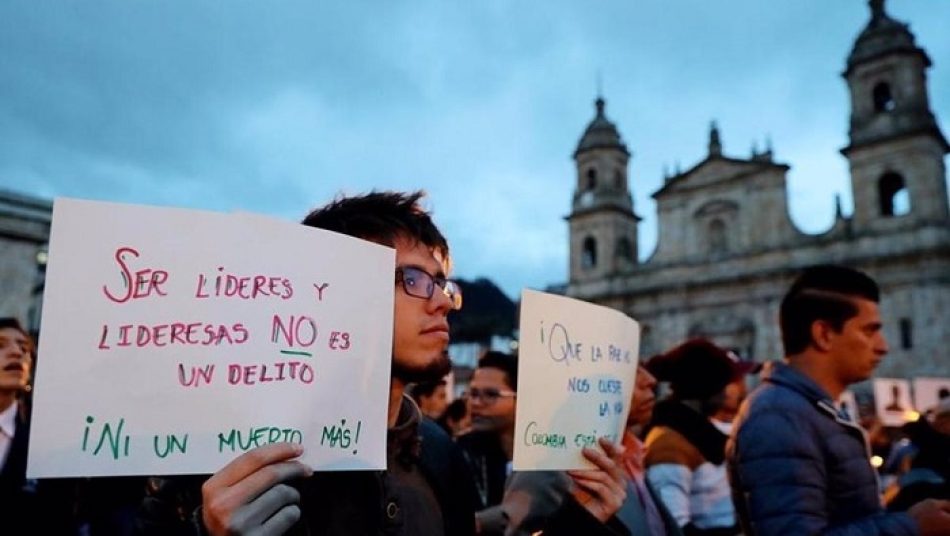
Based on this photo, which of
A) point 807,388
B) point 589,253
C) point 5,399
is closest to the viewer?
point 807,388

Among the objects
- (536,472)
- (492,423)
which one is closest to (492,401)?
(492,423)

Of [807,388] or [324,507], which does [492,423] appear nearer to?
[807,388]

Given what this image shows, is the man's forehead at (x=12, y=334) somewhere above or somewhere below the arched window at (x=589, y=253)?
below

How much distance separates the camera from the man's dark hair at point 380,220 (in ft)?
6.11

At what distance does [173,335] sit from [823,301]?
238cm

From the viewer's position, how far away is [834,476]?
2.34m

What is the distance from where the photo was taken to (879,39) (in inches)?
1027

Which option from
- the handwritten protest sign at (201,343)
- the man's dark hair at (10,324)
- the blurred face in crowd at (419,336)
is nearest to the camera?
the handwritten protest sign at (201,343)

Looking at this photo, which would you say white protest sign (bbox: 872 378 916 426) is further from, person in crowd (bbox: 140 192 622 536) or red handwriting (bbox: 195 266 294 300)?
red handwriting (bbox: 195 266 294 300)

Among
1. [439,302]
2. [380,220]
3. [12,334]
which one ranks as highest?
[380,220]

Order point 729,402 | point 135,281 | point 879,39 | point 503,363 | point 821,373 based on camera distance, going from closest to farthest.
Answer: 1. point 135,281
2. point 821,373
3. point 503,363
4. point 729,402
5. point 879,39

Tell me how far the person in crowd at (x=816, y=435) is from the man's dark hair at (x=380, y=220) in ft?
4.33

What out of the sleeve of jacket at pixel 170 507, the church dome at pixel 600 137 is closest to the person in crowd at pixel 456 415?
the sleeve of jacket at pixel 170 507

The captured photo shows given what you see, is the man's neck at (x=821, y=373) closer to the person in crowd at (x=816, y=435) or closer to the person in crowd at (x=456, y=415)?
the person in crowd at (x=816, y=435)
